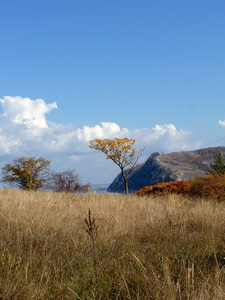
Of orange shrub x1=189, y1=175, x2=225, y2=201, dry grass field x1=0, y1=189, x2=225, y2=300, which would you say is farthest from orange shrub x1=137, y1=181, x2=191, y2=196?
dry grass field x1=0, y1=189, x2=225, y2=300

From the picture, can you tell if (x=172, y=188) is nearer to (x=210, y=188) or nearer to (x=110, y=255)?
(x=210, y=188)

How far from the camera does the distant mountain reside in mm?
50500

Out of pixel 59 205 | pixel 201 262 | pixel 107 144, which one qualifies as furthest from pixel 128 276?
pixel 107 144

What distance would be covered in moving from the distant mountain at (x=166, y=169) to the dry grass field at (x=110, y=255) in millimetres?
30529

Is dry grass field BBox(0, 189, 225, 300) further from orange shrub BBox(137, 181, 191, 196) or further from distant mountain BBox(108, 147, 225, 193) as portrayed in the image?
distant mountain BBox(108, 147, 225, 193)

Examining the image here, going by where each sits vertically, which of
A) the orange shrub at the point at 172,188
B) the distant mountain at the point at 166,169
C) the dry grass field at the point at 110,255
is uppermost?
the distant mountain at the point at 166,169

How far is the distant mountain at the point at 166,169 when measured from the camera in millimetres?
50500

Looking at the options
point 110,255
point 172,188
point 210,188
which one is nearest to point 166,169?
point 172,188

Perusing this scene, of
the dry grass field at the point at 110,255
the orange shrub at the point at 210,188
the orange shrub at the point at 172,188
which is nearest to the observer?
the dry grass field at the point at 110,255

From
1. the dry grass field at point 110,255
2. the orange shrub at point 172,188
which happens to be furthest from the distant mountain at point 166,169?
the dry grass field at point 110,255

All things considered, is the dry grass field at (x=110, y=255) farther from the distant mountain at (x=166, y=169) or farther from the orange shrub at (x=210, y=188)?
the distant mountain at (x=166, y=169)

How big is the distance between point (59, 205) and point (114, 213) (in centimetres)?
193

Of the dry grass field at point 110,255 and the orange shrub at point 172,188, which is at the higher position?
the orange shrub at point 172,188

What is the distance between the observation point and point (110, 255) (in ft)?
16.0
